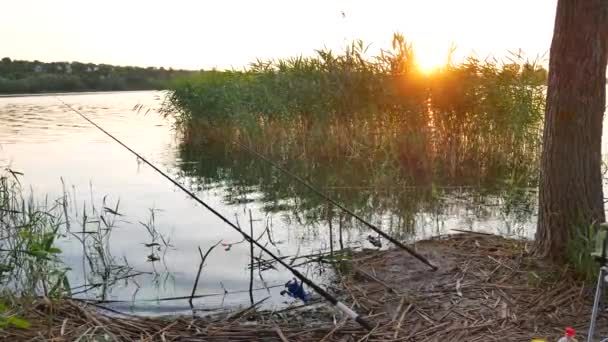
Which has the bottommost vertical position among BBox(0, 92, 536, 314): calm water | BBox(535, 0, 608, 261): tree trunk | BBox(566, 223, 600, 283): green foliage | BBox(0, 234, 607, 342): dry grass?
BBox(0, 92, 536, 314): calm water

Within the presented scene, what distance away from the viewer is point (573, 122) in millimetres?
4199

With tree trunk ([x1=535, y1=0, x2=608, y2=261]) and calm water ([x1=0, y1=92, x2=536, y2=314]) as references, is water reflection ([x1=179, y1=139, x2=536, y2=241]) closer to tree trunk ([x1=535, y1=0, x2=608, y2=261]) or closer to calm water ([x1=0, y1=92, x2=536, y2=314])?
calm water ([x1=0, y1=92, x2=536, y2=314])

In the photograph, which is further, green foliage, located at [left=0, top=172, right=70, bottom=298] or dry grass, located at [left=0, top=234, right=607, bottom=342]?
green foliage, located at [left=0, top=172, right=70, bottom=298]

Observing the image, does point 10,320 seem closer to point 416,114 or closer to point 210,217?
point 210,217

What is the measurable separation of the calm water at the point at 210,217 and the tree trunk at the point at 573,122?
2.07 metres

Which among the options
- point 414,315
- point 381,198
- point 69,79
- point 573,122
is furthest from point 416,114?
point 69,79

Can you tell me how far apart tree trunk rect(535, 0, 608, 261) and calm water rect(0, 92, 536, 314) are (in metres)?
2.07

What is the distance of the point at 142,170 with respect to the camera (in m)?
12.3

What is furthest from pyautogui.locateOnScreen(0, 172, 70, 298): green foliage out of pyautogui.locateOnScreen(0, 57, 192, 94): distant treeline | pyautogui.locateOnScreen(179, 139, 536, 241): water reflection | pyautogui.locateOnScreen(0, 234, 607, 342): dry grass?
pyautogui.locateOnScreen(0, 57, 192, 94): distant treeline

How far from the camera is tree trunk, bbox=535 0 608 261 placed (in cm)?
408

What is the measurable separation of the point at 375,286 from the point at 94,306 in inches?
88.7

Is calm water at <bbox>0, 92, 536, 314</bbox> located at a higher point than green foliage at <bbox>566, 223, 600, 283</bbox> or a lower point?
lower

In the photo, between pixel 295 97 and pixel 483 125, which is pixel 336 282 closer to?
pixel 483 125

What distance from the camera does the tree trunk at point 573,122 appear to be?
4082 mm
